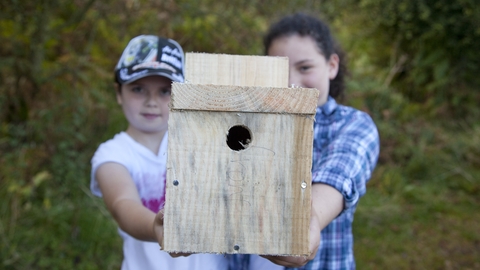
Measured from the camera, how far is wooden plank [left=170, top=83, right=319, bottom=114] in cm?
125

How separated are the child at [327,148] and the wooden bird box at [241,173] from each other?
164 mm

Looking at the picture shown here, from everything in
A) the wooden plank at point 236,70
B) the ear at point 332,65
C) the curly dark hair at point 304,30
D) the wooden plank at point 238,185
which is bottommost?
the wooden plank at point 238,185

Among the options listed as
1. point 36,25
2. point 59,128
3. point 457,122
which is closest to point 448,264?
point 457,122

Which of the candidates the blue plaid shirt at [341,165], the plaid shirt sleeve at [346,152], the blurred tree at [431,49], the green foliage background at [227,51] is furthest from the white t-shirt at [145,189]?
the blurred tree at [431,49]

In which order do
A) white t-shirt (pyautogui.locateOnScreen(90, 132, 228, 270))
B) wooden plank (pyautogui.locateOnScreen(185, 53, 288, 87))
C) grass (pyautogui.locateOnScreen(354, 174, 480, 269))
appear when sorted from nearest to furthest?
wooden plank (pyautogui.locateOnScreen(185, 53, 288, 87))
white t-shirt (pyautogui.locateOnScreen(90, 132, 228, 270))
grass (pyautogui.locateOnScreen(354, 174, 480, 269))

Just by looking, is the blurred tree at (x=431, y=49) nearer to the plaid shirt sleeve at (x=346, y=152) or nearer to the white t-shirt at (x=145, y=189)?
the plaid shirt sleeve at (x=346, y=152)

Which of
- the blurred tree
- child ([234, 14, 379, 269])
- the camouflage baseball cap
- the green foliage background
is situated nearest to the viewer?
child ([234, 14, 379, 269])

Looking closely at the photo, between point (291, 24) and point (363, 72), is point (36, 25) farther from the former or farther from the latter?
point (363, 72)

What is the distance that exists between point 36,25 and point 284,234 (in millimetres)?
3978

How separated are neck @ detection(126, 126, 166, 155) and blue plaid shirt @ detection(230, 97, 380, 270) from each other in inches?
24.1

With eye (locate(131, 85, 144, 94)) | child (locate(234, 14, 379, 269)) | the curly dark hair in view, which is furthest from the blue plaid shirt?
eye (locate(131, 85, 144, 94))

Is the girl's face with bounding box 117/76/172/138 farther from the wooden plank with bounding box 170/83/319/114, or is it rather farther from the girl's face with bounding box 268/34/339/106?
the wooden plank with bounding box 170/83/319/114

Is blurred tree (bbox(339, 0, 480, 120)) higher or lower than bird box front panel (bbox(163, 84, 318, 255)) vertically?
higher

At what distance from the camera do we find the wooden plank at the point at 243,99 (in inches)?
49.3
